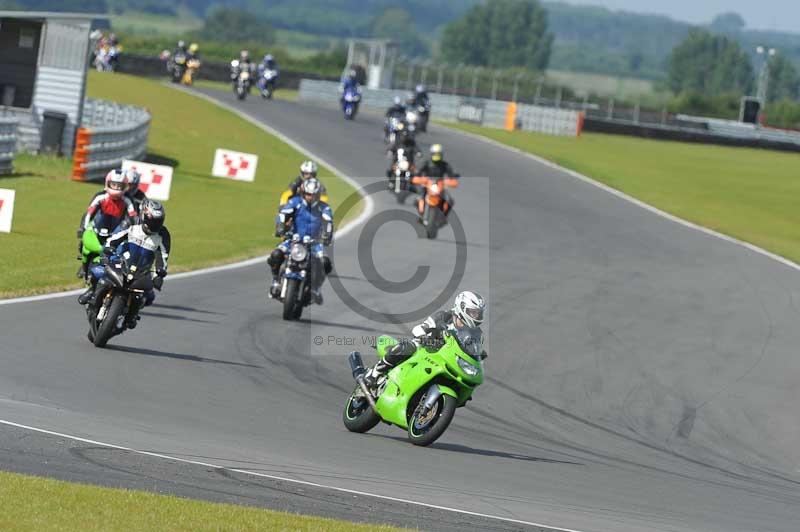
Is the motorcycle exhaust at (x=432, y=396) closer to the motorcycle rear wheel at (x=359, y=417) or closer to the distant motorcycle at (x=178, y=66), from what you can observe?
the motorcycle rear wheel at (x=359, y=417)

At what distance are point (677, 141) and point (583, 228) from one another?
3529cm

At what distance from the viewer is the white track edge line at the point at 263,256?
17.1m

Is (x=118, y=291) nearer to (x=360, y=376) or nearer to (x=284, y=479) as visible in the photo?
(x=360, y=376)

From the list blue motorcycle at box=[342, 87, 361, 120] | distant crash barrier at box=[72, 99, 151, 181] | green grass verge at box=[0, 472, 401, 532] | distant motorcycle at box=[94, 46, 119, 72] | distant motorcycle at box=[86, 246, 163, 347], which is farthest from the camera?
distant motorcycle at box=[94, 46, 119, 72]

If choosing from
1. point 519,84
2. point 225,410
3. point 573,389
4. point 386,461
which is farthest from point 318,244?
point 519,84

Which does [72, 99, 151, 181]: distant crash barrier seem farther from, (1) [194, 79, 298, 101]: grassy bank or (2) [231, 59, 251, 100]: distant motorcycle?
(1) [194, 79, 298, 101]: grassy bank

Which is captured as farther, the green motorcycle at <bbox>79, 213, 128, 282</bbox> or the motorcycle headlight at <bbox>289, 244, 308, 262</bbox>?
the motorcycle headlight at <bbox>289, 244, 308, 262</bbox>

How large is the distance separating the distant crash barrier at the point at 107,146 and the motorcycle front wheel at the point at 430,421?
21925 millimetres

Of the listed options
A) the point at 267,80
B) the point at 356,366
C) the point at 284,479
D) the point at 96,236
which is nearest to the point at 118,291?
the point at 96,236

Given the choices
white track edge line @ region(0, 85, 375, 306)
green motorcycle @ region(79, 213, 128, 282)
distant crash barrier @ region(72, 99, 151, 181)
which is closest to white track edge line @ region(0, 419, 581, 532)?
green motorcycle @ region(79, 213, 128, 282)

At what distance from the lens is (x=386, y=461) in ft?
34.8

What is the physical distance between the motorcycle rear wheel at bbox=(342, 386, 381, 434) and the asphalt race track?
148 millimetres

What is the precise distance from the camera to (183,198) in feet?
108

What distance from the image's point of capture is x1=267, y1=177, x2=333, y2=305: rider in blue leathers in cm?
1762
